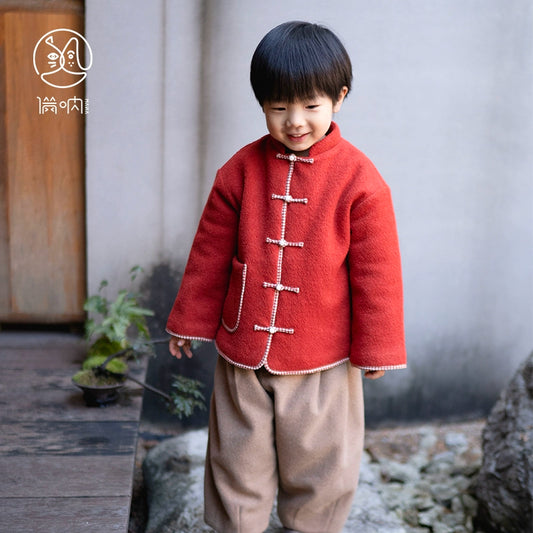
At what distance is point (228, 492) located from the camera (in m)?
1.83

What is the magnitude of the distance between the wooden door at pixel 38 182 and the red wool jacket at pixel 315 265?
4.42 ft

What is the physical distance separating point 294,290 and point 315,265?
86 mm

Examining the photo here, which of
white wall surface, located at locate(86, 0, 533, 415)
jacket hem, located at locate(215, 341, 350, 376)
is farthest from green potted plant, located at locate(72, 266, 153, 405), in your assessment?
jacket hem, located at locate(215, 341, 350, 376)

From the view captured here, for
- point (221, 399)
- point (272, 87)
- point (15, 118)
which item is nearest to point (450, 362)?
point (221, 399)

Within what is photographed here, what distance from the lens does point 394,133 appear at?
2771 mm

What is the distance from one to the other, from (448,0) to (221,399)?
1945 millimetres

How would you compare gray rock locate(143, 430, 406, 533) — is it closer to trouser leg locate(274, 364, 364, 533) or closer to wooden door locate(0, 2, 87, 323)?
trouser leg locate(274, 364, 364, 533)

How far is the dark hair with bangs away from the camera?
157cm

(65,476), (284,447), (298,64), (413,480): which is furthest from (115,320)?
(413,480)

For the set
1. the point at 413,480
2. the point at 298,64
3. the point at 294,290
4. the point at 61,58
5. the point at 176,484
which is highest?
the point at 61,58

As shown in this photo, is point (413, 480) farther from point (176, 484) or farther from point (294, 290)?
point (294, 290)

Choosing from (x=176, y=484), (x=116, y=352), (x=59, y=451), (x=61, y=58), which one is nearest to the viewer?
(x=59, y=451)

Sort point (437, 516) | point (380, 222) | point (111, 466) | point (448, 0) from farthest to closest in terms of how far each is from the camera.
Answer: point (448, 0) < point (437, 516) < point (111, 466) < point (380, 222)

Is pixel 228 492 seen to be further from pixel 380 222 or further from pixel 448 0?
pixel 448 0
